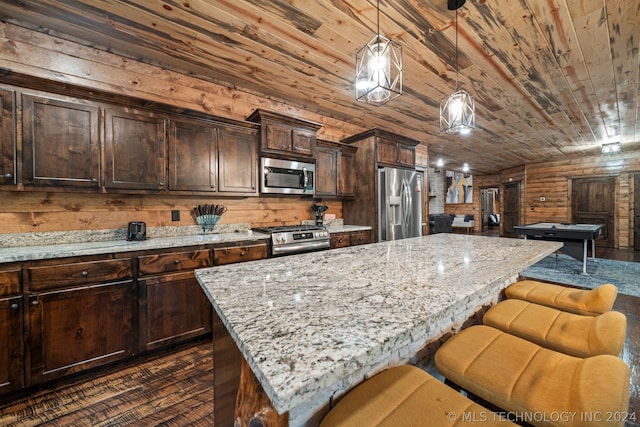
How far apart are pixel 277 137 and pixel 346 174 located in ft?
4.25

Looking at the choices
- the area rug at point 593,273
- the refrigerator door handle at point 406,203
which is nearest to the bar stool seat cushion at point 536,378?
the refrigerator door handle at point 406,203

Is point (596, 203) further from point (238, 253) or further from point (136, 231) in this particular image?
point (136, 231)

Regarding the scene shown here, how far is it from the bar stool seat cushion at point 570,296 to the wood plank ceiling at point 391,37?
1959 millimetres

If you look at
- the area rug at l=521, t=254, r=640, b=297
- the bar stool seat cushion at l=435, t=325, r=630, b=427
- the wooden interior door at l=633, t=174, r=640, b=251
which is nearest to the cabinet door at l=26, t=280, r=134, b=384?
the bar stool seat cushion at l=435, t=325, r=630, b=427

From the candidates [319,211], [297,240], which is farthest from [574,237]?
[297,240]

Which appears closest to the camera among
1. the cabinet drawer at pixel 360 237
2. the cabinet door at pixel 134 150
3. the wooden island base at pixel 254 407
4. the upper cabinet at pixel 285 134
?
the wooden island base at pixel 254 407

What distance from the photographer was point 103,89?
216 centimetres

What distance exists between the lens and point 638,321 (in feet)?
8.43

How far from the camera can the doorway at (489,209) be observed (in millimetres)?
10352

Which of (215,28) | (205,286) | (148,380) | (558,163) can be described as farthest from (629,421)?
(558,163)

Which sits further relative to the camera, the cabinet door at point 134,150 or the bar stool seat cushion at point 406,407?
the cabinet door at point 134,150

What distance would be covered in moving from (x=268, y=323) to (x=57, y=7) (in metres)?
2.83

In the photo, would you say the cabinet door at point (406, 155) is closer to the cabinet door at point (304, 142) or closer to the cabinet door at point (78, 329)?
the cabinet door at point (304, 142)

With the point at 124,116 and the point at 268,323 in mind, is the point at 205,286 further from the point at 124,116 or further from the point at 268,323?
the point at 124,116
